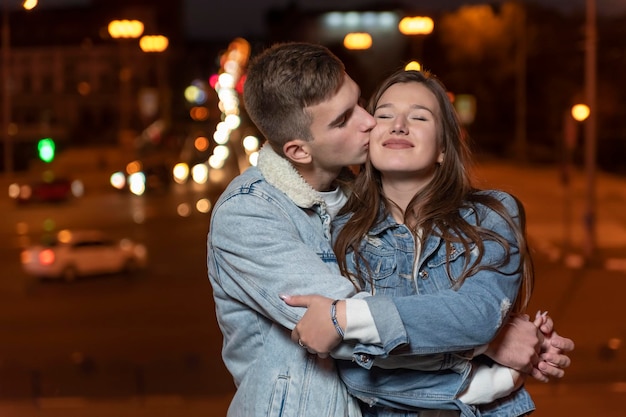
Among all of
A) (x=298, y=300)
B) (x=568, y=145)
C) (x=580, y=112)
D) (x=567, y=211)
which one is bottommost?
(x=567, y=211)

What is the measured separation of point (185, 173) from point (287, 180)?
40224mm

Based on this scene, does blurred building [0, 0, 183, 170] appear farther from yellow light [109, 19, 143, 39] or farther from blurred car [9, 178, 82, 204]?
yellow light [109, 19, 143, 39]

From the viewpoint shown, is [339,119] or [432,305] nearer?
[432,305]

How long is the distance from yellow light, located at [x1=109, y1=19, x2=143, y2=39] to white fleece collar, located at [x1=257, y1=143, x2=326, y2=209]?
23.7 meters

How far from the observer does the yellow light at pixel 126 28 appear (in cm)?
2558

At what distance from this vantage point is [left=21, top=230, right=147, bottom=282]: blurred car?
2423 centimetres

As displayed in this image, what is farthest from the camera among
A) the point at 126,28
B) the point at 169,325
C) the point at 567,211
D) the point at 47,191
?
the point at 47,191

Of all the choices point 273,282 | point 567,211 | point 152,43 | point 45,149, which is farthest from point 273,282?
A: point 567,211

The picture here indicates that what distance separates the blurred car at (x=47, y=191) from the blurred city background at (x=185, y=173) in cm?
10

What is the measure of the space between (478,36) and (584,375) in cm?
3526

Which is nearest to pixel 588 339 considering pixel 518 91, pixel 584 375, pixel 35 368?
pixel 584 375

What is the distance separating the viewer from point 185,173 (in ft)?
139

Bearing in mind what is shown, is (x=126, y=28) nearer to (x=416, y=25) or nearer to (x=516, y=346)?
(x=416, y=25)

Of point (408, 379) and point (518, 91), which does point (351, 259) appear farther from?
point (518, 91)
